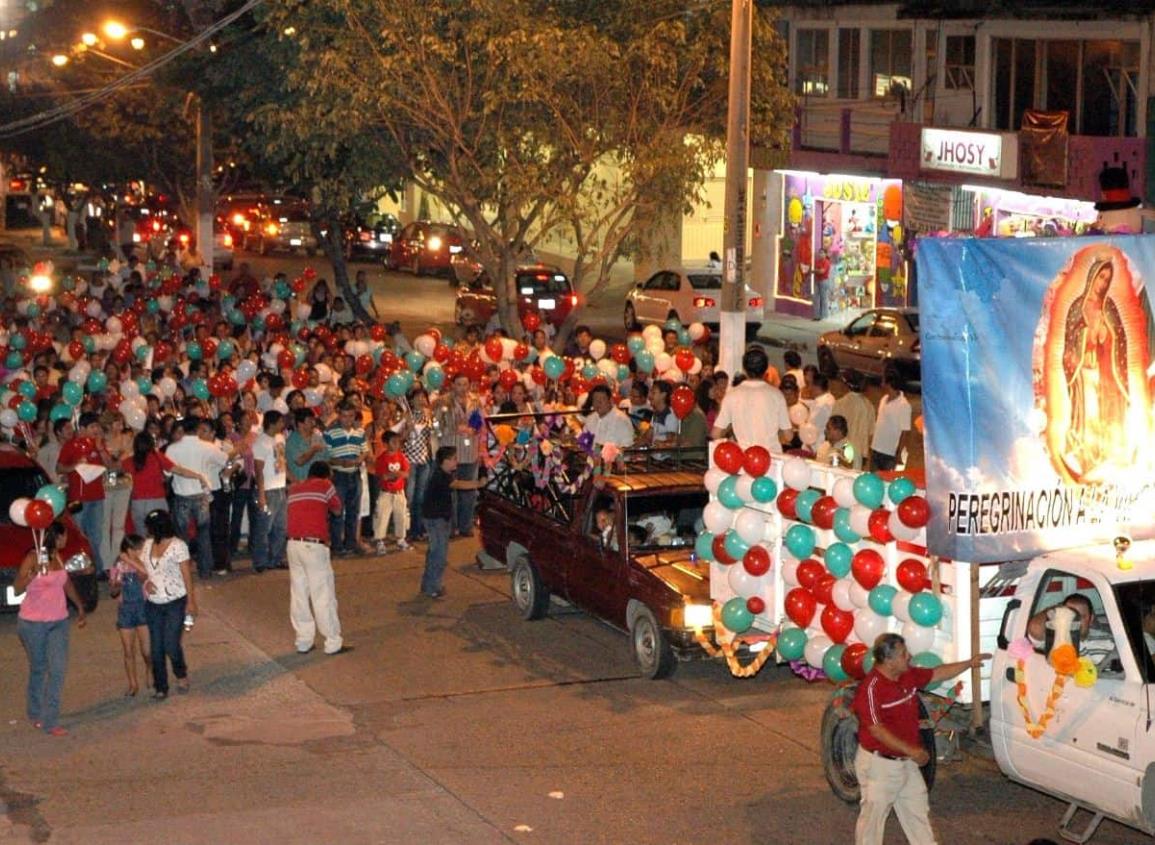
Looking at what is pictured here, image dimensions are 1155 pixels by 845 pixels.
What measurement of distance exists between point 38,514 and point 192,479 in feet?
9.10

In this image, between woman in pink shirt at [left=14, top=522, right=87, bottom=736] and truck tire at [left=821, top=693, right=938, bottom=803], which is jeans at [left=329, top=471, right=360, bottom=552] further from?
truck tire at [left=821, top=693, right=938, bottom=803]

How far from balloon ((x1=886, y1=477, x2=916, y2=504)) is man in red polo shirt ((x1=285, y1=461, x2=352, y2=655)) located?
4.86 metres

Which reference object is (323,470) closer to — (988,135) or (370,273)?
(988,135)

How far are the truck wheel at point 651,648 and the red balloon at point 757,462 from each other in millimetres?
1487

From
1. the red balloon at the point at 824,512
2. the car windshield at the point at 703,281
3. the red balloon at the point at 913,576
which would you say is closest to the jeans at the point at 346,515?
the red balloon at the point at 824,512

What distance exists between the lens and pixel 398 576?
16.4m

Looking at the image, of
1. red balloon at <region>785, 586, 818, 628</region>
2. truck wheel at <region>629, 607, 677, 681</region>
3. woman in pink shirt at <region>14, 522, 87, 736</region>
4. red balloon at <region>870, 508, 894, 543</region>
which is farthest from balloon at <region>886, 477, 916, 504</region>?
woman in pink shirt at <region>14, 522, 87, 736</region>

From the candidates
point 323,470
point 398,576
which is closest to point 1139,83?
point 398,576

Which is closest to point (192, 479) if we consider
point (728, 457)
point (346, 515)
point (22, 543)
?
point (22, 543)

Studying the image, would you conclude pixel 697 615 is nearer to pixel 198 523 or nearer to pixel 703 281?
pixel 198 523

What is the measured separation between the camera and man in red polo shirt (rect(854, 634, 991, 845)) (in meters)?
8.63

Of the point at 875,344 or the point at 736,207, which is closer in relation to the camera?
the point at 736,207

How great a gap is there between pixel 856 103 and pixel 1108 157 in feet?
28.9

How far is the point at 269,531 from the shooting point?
650 inches
